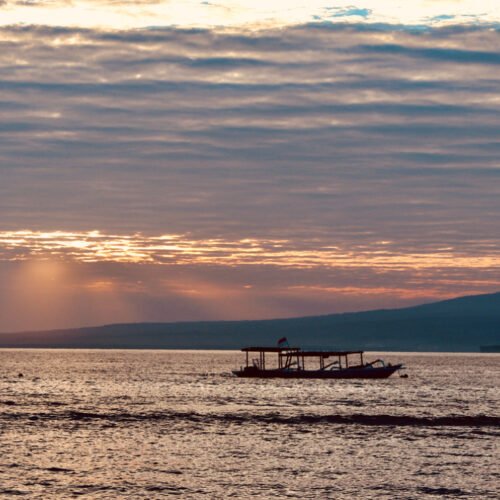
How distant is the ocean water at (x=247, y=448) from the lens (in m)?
60.7

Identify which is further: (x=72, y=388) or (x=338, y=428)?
(x=72, y=388)

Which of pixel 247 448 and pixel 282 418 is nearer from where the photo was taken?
pixel 247 448

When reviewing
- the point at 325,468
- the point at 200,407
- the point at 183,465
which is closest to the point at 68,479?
the point at 183,465

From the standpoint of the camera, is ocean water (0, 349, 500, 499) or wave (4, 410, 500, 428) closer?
ocean water (0, 349, 500, 499)

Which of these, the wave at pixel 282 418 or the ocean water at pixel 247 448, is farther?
the wave at pixel 282 418

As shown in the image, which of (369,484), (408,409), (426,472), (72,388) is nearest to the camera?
(369,484)

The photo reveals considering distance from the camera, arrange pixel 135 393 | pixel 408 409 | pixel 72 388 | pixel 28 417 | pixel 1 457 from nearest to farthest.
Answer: pixel 1 457 → pixel 28 417 → pixel 408 409 → pixel 135 393 → pixel 72 388

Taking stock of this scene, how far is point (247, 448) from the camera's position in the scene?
80688mm

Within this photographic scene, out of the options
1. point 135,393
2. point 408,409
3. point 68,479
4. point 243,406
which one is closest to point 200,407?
point 243,406

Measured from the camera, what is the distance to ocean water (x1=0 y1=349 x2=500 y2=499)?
60656mm

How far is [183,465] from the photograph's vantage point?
230 feet

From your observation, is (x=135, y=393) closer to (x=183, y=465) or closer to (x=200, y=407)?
(x=200, y=407)

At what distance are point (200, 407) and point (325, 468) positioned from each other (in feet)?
198

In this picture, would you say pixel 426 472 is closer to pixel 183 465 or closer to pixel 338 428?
pixel 183 465
